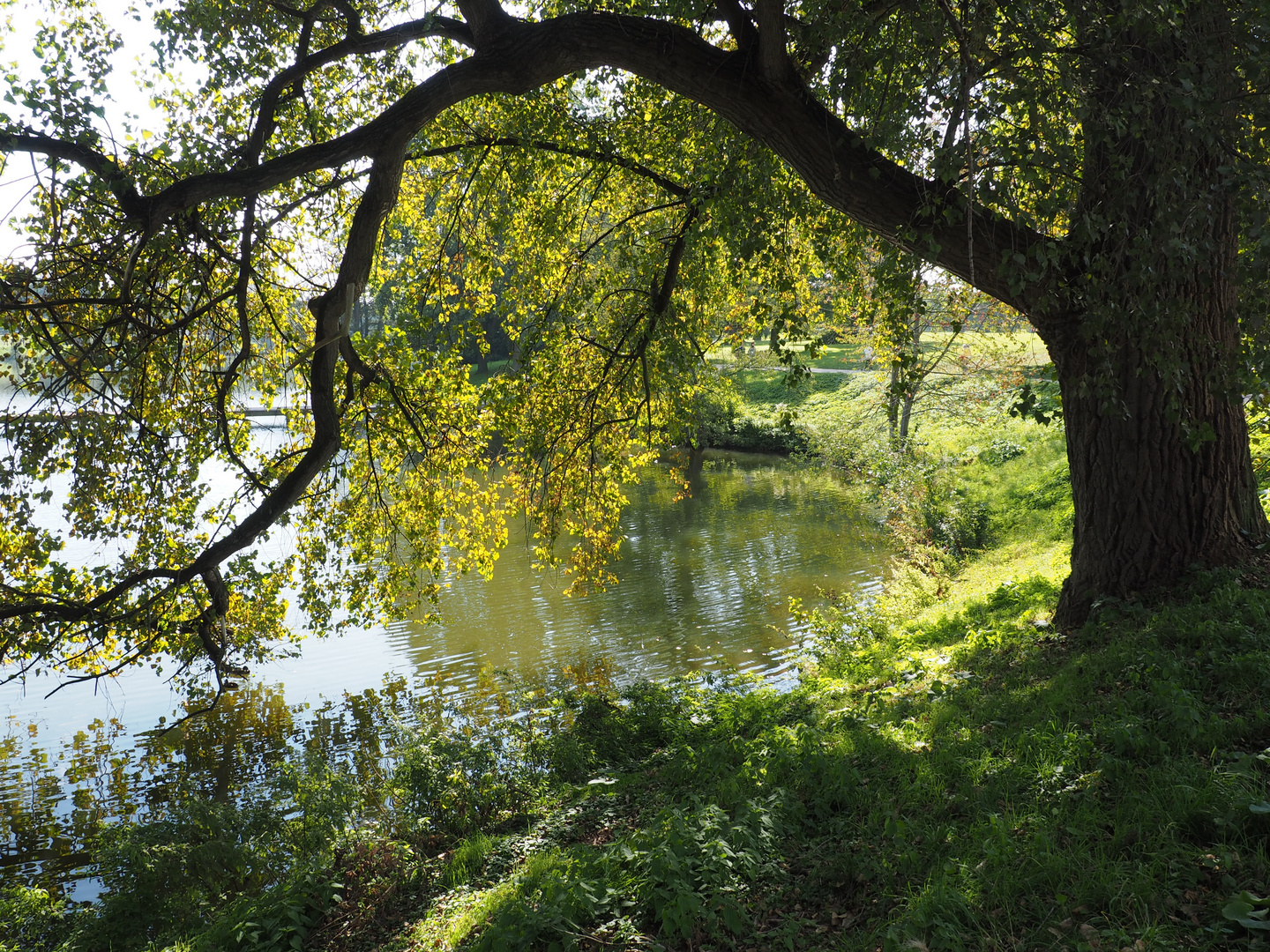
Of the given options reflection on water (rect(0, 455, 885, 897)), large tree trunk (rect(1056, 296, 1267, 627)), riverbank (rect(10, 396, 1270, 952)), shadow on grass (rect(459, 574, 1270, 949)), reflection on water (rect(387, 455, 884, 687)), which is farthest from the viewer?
reflection on water (rect(387, 455, 884, 687))

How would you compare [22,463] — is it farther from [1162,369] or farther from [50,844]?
[1162,369]

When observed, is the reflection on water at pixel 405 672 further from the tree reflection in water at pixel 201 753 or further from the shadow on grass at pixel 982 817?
the shadow on grass at pixel 982 817

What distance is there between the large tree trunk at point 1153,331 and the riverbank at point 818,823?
54 cm

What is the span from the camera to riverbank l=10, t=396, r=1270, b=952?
337 cm

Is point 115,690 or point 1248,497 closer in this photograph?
point 1248,497

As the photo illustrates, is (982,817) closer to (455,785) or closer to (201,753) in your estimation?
(455,785)

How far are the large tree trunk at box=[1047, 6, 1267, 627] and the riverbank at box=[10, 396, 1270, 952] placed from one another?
54cm

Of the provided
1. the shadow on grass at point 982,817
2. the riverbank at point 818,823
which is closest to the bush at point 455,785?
the riverbank at point 818,823

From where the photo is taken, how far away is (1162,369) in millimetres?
4777

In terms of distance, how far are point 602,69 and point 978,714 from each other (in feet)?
23.8

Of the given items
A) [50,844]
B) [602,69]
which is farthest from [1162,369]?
[50,844]

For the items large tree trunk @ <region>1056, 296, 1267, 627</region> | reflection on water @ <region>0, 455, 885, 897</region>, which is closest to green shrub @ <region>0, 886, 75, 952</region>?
reflection on water @ <region>0, 455, 885, 897</region>

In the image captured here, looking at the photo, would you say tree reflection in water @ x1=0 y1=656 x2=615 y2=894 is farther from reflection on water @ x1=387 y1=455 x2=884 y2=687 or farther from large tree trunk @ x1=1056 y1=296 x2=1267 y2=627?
large tree trunk @ x1=1056 y1=296 x2=1267 y2=627

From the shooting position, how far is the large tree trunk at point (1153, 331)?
14.5 ft
